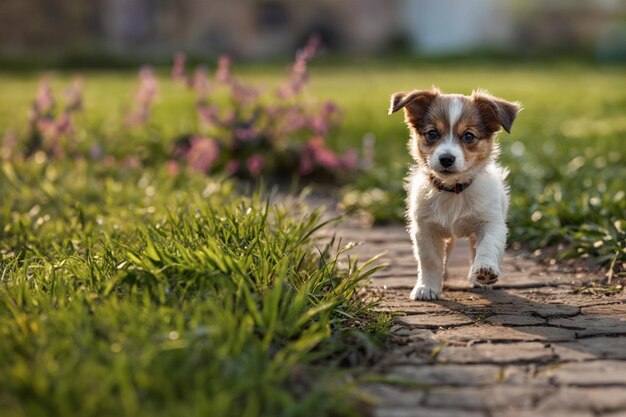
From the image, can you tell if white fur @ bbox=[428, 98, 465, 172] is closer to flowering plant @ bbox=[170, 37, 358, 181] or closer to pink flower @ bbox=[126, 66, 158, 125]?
flowering plant @ bbox=[170, 37, 358, 181]

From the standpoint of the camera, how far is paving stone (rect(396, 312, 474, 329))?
450 centimetres

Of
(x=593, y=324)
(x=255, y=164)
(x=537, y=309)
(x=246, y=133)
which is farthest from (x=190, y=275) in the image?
(x=246, y=133)

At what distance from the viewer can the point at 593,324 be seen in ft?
14.7

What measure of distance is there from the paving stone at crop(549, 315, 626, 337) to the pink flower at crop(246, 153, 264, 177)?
453 centimetres

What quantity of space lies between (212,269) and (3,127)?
8070 millimetres

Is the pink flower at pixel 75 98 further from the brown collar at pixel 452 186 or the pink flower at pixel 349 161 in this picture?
the brown collar at pixel 452 186

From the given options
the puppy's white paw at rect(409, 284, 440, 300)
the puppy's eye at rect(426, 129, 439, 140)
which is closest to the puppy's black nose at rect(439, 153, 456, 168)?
the puppy's eye at rect(426, 129, 439, 140)

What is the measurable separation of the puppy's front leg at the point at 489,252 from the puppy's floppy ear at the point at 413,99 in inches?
32.0

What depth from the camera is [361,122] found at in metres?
12.4

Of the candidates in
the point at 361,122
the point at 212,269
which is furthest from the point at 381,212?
the point at 361,122

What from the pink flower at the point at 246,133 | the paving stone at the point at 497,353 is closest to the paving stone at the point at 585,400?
the paving stone at the point at 497,353

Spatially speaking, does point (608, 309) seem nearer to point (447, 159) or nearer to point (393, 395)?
point (447, 159)

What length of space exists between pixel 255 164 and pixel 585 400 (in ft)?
18.1

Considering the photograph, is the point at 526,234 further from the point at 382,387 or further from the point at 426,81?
the point at 426,81
